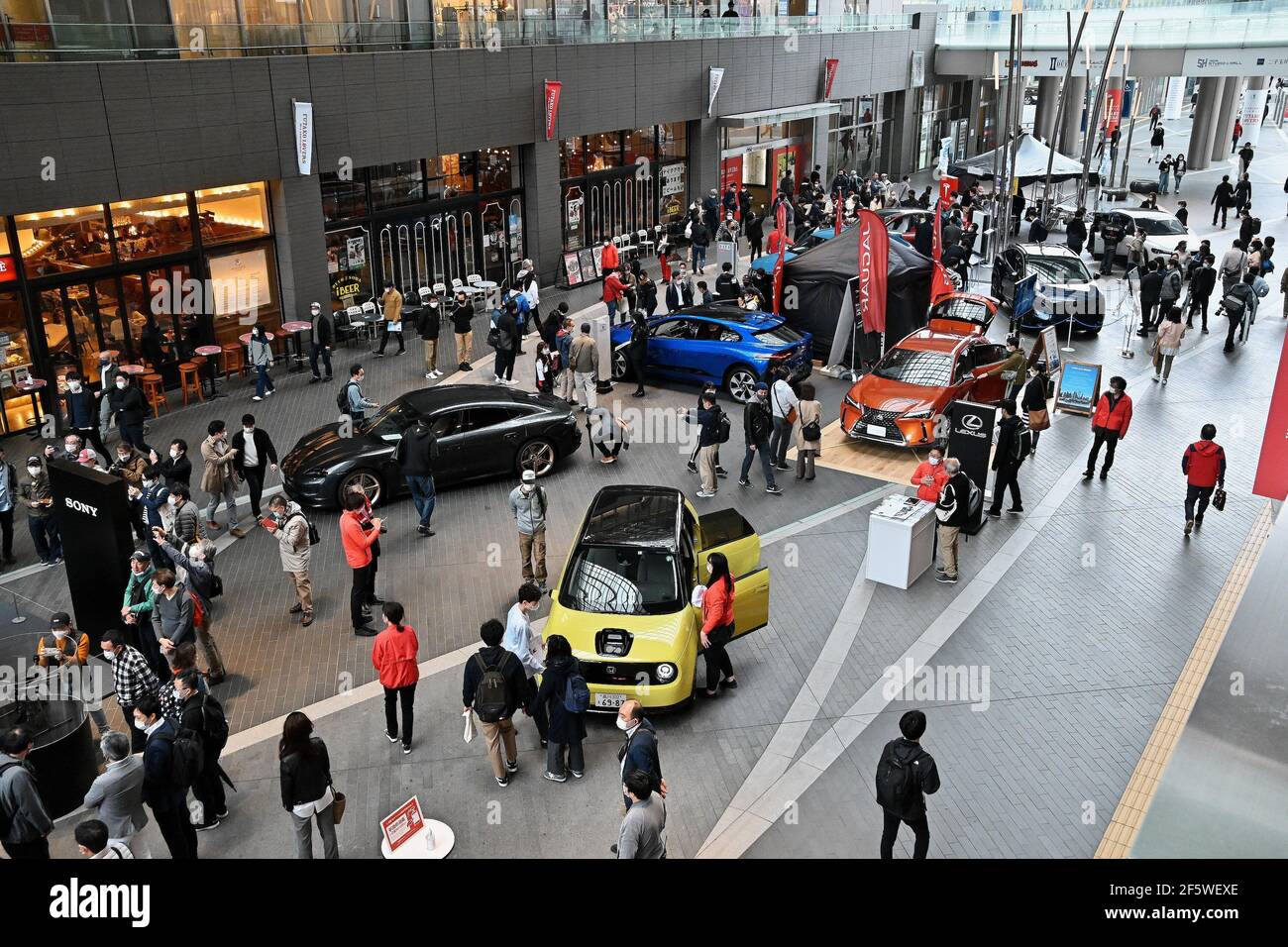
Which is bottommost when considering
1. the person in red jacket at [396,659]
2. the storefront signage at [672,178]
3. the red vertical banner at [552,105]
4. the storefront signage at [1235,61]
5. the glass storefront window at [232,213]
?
the person in red jacket at [396,659]

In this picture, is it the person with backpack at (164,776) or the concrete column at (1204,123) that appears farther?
the concrete column at (1204,123)

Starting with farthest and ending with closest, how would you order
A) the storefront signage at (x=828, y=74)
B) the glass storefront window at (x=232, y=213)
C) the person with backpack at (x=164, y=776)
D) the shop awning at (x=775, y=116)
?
1. the storefront signage at (x=828, y=74)
2. the shop awning at (x=775, y=116)
3. the glass storefront window at (x=232, y=213)
4. the person with backpack at (x=164, y=776)

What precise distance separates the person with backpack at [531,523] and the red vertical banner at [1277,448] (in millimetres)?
7656

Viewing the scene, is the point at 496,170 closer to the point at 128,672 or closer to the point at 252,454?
the point at 252,454

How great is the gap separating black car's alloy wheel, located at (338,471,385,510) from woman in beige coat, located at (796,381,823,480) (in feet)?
20.6

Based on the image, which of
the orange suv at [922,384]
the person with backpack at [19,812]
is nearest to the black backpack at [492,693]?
the person with backpack at [19,812]

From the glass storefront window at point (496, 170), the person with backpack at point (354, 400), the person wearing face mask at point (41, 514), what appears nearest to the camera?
the person wearing face mask at point (41, 514)

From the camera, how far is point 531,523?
12344mm

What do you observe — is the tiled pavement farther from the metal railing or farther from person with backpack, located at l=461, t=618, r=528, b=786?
the metal railing

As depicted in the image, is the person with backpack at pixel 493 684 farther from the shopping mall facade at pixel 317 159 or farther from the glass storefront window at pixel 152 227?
the glass storefront window at pixel 152 227

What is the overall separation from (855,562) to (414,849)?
23.8 feet

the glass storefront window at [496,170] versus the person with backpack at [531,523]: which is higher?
the glass storefront window at [496,170]

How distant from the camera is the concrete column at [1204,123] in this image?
44.7 meters
